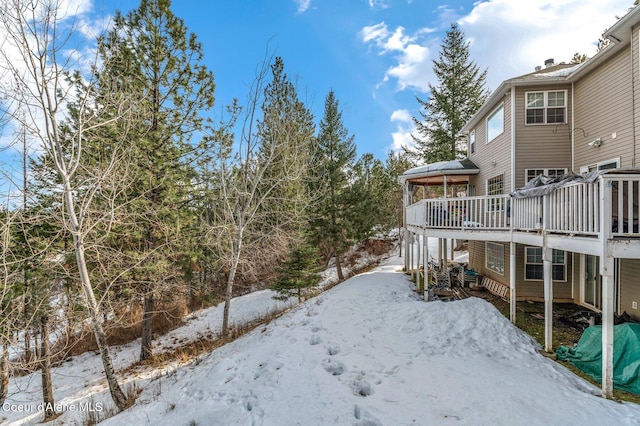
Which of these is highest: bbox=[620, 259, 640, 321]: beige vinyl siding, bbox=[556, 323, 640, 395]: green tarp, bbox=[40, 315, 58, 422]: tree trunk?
bbox=[620, 259, 640, 321]: beige vinyl siding

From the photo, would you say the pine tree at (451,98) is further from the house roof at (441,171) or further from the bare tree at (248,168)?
the bare tree at (248,168)

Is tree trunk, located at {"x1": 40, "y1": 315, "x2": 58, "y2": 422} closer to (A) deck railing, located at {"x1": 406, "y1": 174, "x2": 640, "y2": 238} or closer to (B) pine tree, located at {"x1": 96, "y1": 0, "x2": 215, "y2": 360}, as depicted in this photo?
(B) pine tree, located at {"x1": 96, "y1": 0, "x2": 215, "y2": 360}

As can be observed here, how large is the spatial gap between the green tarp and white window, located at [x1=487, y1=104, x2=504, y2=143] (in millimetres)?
7528

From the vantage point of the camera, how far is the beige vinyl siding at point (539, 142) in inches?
368

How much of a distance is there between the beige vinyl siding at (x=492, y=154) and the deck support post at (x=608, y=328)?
5931mm

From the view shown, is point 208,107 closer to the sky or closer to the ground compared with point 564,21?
closer to the ground

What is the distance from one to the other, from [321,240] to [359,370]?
1183cm

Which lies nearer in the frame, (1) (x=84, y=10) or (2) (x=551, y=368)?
(2) (x=551, y=368)

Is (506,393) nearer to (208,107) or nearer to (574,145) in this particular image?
(574,145)

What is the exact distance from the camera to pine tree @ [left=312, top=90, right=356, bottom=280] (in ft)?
55.0

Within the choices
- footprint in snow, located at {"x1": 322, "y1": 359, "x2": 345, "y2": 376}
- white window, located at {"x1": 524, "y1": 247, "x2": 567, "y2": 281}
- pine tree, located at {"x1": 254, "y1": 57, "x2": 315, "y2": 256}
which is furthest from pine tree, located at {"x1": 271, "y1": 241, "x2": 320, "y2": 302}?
white window, located at {"x1": 524, "y1": 247, "x2": 567, "y2": 281}

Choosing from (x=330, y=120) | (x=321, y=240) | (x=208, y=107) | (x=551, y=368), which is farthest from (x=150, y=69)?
(x=551, y=368)

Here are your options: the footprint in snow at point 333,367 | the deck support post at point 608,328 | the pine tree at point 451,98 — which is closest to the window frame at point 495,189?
the deck support post at point 608,328

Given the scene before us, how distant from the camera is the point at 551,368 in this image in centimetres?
536
